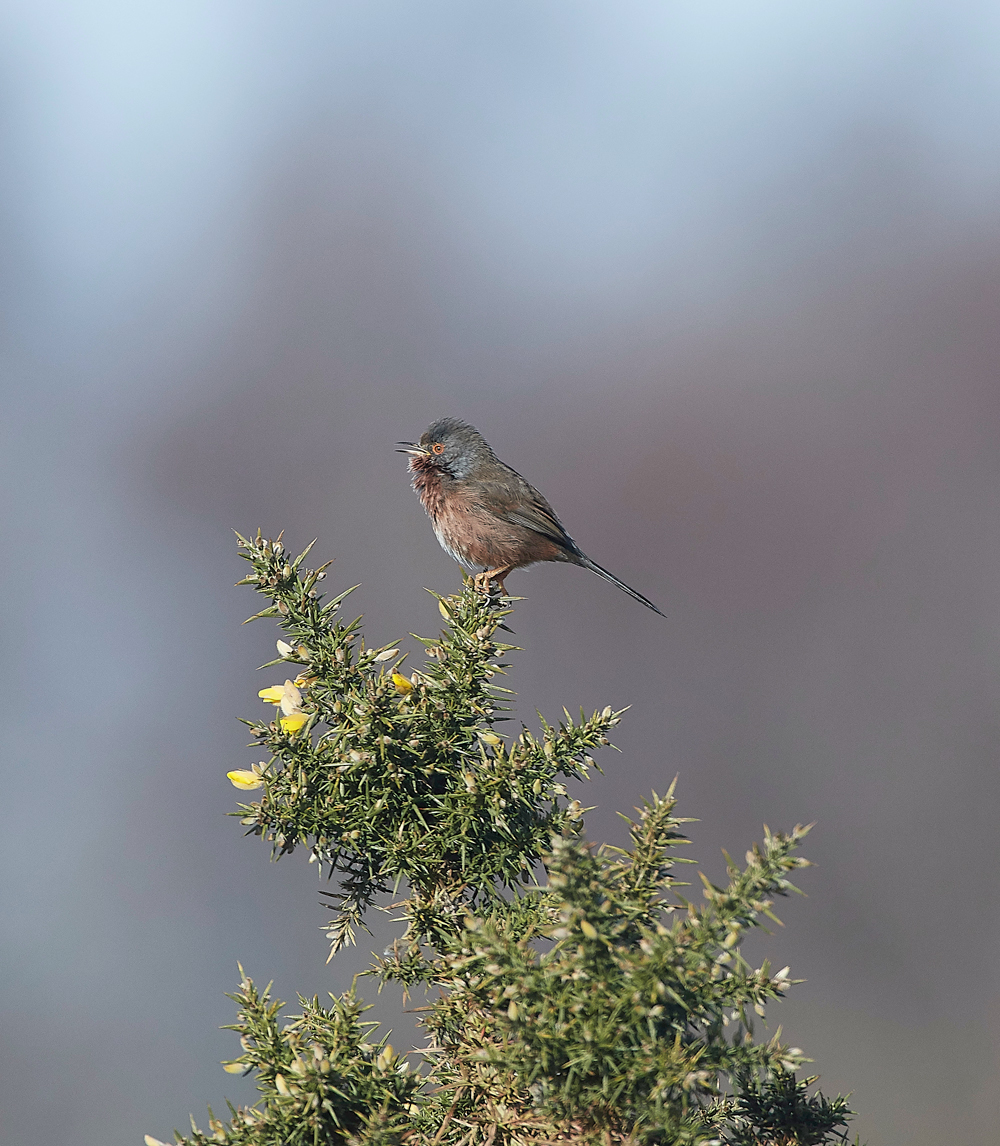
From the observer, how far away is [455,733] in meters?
2.69

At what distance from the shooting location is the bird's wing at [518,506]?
250 inches

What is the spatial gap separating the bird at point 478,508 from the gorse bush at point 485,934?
3.18 metres

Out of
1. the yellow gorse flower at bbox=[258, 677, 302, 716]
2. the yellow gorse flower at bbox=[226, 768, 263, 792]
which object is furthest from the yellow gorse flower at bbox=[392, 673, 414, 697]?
the yellow gorse flower at bbox=[226, 768, 263, 792]

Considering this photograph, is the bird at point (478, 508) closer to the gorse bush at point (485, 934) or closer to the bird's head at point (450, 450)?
the bird's head at point (450, 450)

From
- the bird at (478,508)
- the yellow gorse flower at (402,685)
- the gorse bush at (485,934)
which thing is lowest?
the gorse bush at (485,934)

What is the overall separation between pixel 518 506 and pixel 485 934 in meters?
4.70

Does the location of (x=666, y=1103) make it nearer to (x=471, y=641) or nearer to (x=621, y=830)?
(x=471, y=641)

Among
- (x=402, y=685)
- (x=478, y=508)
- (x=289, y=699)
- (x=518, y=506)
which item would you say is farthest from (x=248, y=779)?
(x=518, y=506)

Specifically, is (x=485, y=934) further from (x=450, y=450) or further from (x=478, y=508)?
(x=450, y=450)

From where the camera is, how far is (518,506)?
648 centimetres

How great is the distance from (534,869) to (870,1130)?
1034 centimetres

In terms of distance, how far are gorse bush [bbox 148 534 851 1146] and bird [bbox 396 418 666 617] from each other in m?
3.18

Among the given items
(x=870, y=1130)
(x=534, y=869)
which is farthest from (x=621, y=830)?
(x=534, y=869)

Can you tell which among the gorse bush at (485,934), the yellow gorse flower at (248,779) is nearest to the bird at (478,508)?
the gorse bush at (485,934)
